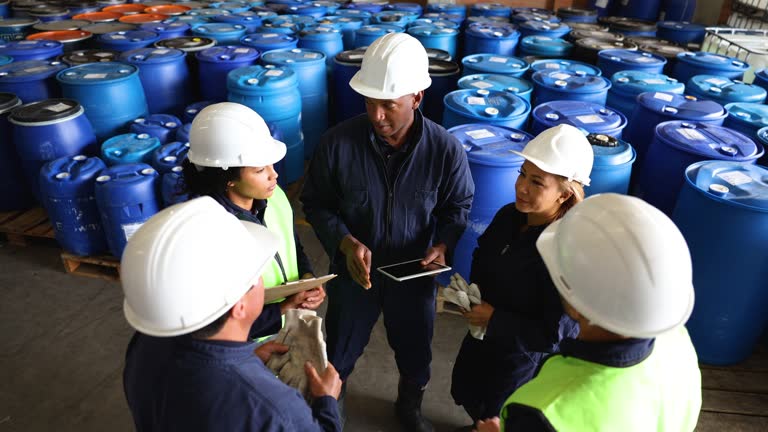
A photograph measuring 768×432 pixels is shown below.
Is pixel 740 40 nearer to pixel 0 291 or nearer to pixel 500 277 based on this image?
pixel 500 277

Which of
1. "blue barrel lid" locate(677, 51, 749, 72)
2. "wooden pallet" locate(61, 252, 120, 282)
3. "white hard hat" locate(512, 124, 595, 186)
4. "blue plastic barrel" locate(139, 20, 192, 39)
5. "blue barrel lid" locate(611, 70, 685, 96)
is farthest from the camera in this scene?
"blue plastic barrel" locate(139, 20, 192, 39)

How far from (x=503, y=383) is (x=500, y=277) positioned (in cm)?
48

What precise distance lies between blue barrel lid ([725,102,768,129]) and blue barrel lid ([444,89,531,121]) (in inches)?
54.2

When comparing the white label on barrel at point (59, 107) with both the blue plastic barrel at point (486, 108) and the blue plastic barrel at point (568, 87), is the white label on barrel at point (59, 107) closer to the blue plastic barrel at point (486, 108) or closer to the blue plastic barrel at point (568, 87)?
the blue plastic barrel at point (486, 108)

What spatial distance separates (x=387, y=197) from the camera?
2.05 m

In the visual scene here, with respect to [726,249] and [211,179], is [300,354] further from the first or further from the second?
[726,249]

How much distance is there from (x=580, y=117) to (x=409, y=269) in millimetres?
1819

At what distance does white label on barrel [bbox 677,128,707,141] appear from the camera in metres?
2.90

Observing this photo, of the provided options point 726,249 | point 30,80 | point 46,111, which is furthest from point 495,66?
point 30,80

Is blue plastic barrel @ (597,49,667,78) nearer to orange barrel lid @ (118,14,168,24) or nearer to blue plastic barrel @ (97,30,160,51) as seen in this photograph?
blue plastic barrel @ (97,30,160,51)

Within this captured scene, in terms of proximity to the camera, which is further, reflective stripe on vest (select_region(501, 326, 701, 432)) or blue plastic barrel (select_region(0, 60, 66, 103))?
blue plastic barrel (select_region(0, 60, 66, 103))

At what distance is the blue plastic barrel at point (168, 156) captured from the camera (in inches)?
127

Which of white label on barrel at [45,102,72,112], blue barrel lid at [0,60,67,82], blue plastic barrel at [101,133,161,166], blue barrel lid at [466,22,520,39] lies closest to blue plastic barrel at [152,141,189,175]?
blue plastic barrel at [101,133,161,166]

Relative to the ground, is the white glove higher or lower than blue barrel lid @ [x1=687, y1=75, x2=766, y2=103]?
lower
